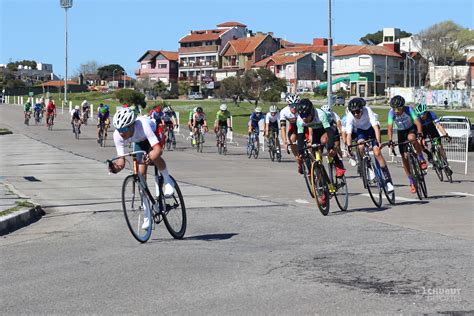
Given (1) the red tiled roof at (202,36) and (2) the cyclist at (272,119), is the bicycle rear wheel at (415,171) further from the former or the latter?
(1) the red tiled roof at (202,36)

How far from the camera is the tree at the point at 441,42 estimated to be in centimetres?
14150

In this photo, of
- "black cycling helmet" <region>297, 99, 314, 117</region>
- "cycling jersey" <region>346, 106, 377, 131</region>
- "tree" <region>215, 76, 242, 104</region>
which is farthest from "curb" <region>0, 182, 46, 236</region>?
"tree" <region>215, 76, 242, 104</region>

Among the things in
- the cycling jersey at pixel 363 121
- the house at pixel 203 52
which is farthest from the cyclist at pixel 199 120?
the house at pixel 203 52

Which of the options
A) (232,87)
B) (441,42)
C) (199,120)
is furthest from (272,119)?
(441,42)

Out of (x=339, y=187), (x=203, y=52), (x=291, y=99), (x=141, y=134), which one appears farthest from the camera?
(x=203, y=52)

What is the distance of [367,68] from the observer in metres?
124

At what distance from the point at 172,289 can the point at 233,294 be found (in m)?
0.60

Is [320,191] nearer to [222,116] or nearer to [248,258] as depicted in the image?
[248,258]

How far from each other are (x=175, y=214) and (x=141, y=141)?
1.03m

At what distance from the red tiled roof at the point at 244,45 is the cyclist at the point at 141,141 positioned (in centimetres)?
12814

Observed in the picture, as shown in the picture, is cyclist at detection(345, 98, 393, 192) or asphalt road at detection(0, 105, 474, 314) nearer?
asphalt road at detection(0, 105, 474, 314)

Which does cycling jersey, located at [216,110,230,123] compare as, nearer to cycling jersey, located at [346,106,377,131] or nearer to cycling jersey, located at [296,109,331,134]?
cycling jersey, located at [346,106,377,131]

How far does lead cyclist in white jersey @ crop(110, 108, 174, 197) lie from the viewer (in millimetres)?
10367

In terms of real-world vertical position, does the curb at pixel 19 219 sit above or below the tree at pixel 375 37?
below
